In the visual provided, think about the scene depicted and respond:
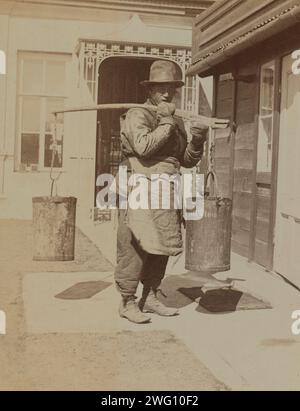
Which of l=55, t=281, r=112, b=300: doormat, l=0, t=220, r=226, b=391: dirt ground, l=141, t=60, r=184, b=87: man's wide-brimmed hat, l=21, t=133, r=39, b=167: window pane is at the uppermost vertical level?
l=141, t=60, r=184, b=87: man's wide-brimmed hat

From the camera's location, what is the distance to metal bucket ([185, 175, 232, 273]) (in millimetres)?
5074

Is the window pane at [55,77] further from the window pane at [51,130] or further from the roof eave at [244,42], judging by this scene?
the roof eave at [244,42]

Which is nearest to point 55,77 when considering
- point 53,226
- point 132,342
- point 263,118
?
point 263,118

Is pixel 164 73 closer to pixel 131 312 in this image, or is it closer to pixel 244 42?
pixel 131 312

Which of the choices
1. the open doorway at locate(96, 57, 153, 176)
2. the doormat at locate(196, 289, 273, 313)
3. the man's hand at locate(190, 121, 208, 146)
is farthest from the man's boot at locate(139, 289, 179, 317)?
the open doorway at locate(96, 57, 153, 176)

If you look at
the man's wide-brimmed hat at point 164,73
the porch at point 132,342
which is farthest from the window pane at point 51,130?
the man's wide-brimmed hat at point 164,73

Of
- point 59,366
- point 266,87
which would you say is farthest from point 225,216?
point 266,87

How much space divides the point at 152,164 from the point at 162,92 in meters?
0.56

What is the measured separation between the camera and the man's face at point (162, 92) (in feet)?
16.4

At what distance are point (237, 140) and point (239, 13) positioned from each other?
1645 mm

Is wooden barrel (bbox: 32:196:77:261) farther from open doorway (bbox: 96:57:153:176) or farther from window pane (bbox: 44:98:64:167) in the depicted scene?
open doorway (bbox: 96:57:153:176)

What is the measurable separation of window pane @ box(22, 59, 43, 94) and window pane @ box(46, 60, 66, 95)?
0.68 feet

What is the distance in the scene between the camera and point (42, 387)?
142 inches

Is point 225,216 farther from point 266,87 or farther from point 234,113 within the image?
point 234,113
